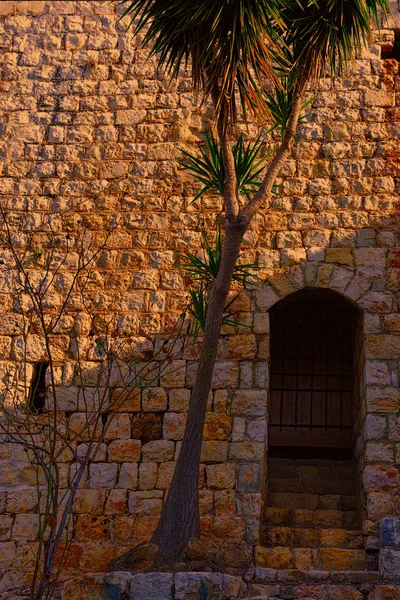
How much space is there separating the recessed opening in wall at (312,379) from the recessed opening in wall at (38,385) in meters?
2.26

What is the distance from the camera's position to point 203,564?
7.05 meters

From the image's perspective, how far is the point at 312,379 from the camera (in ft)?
32.5

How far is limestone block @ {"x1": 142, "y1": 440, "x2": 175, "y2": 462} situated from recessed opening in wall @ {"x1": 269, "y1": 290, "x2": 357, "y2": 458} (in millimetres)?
1584

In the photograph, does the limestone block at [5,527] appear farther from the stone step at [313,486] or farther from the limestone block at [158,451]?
the stone step at [313,486]

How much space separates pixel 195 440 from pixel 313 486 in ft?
6.08

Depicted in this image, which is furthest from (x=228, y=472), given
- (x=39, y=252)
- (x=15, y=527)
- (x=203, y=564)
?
(x=39, y=252)

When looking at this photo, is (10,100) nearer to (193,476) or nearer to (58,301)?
(58,301)

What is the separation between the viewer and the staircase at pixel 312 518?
7676mm

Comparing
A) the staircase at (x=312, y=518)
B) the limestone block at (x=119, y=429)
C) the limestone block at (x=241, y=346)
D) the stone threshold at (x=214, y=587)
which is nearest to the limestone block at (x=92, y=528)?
the limestone block at (x=119, y=429)

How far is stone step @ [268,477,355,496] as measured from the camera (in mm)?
8734

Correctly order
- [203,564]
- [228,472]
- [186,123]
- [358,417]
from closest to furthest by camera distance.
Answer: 1. [203,564]
2. [228,472]
3. [358,417]
4. [186,123]

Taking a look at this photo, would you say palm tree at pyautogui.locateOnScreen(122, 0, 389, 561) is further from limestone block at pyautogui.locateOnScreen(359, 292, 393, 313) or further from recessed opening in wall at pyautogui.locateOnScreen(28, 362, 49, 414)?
recessed opening in wall at pyautogui.locateOnScreen(28, 362, 49, 414)

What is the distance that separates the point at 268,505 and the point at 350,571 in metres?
1.39

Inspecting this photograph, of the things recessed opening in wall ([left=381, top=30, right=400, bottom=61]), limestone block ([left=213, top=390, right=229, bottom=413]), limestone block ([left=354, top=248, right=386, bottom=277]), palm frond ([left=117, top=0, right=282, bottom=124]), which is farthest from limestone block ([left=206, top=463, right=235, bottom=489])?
recessed opening in wall ([left=381, top=30, right=400, bottom=61])
